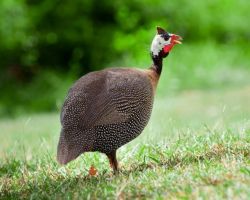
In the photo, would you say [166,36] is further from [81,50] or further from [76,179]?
[81,50]

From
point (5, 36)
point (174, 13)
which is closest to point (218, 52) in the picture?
point (174, 13)

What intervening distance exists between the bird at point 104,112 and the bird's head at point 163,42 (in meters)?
0.41

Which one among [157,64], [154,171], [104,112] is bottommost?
[154,171]

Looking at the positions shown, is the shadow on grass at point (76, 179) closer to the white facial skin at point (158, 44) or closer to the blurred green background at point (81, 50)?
the white facial skin at point (158, 44)

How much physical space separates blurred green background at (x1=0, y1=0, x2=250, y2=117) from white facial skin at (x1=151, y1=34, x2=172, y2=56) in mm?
11177

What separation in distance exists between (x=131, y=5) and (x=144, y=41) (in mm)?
1945

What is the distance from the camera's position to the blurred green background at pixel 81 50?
18.2 m

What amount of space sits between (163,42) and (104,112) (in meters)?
1.01

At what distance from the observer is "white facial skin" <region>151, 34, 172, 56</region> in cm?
614

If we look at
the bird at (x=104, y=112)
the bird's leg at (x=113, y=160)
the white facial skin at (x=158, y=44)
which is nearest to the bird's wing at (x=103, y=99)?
the bird at (x=104, y=112)

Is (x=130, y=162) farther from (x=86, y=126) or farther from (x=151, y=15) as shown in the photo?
(x=151, y=15)

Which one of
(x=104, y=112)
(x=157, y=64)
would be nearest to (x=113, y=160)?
(x=104, y=112)

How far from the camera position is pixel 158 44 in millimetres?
6168

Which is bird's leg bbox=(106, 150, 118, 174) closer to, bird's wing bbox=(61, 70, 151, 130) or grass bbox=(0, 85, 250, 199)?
grass bbox=(0, 85, 250, 199)
